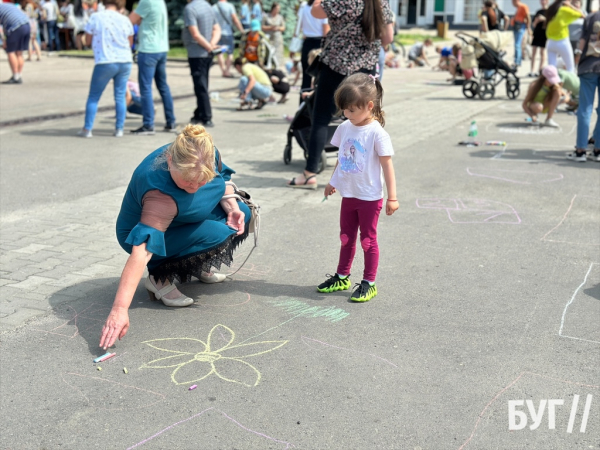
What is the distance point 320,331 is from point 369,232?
0.73m

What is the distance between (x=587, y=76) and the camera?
311 inches

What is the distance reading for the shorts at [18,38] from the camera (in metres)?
14.2

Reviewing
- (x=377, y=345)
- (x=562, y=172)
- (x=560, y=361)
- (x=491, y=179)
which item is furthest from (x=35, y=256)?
(x=562, y=172)

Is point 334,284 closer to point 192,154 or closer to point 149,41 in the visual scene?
point 192,154

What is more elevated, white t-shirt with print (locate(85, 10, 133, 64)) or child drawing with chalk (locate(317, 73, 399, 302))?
white t-shirt with print (locate(85, 10, 133, 64))

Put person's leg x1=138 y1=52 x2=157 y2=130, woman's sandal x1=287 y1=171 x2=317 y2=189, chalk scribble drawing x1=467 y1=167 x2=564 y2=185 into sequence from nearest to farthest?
woman's sandal x1=287 y1=171 x2=317 y2=189 → chalk scribble drawing x1=467 y1=167 x2=564 y2=185 → person's leg x1=138 y1=52 x2=157 y2=130

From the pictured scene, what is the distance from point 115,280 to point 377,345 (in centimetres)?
181

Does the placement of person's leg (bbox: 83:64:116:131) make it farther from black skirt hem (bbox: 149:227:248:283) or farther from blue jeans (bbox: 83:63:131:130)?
black skirt hem (bbox: 149:227:248:283)

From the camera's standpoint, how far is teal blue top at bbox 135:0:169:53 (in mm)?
9734

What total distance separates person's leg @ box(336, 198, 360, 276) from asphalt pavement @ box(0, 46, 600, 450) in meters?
0.21

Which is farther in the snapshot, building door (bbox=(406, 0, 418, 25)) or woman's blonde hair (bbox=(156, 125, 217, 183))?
building door (bbox=(406, 0, 418, 25))
